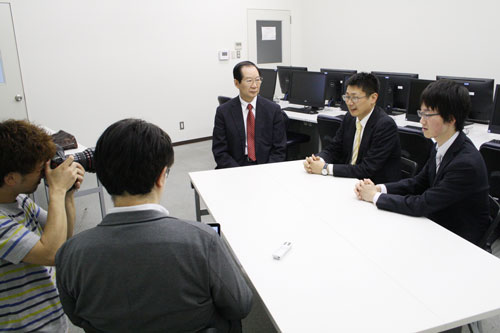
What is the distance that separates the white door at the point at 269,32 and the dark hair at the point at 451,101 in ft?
16.3

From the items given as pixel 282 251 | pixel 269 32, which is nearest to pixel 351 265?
pixel 282 251

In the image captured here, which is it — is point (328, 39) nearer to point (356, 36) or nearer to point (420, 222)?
point (356, 36)

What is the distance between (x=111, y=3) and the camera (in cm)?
500

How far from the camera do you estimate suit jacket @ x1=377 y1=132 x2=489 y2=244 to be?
5.31 feet

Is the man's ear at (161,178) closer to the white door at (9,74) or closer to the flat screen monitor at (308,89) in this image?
the flat screen monitor at (308,89)

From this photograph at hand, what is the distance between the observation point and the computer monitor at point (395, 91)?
13.3 feet

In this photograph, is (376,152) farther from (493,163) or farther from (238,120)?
(238,120)

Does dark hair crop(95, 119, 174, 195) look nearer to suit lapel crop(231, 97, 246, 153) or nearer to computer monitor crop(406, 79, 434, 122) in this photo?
suit lapel crop(231, 97, 246, 153)

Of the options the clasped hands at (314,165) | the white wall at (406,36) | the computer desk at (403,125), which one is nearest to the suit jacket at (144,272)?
the clasped hands at (314,165)

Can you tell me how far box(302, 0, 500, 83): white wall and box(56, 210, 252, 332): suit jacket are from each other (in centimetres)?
483

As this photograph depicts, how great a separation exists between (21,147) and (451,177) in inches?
64.1

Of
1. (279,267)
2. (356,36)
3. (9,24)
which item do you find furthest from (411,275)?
(356,36)

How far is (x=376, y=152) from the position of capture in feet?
7.54

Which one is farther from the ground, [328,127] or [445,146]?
[445,146]
